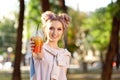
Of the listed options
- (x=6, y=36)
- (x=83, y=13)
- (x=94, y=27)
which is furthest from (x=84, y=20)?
(x=6, y=36)

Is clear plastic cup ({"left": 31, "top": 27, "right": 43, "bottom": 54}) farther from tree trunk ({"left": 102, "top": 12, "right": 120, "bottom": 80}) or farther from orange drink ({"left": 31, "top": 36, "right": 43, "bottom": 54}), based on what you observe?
tree trunk ({"left": 102, "top": 12, "right": 120, "bottom": 80})

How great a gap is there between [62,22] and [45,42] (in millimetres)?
292

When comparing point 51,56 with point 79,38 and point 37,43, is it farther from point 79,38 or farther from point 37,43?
point 79,38

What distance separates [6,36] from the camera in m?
64.1

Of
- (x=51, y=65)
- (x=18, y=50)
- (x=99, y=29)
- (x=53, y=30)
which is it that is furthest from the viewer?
(x=99, y=29)

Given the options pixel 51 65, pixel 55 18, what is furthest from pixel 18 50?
pixel 51 65

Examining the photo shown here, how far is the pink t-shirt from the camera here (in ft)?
15.1

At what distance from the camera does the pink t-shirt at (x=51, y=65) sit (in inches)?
182

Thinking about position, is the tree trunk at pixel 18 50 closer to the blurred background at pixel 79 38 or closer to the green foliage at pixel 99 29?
the blurred background at pixel 79 38

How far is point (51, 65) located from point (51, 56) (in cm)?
11

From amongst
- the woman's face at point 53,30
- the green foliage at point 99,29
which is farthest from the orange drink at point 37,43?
the green foliage at point 99,29

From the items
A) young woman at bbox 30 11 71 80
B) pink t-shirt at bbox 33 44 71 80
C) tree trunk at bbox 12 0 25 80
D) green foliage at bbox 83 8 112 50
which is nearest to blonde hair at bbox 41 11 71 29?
young woman at bbox 30 11 71 80

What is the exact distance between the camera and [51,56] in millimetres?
4707

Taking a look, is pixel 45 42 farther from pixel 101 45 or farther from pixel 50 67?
pixel 101 45
